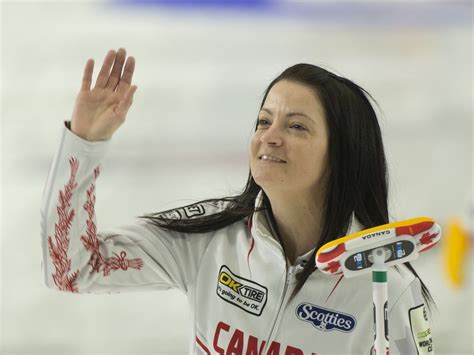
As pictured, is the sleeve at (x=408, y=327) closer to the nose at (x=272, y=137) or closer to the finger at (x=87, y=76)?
the nose at (x=272, y=137)

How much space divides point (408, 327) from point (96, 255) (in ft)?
1.90

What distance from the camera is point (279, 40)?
3533mm

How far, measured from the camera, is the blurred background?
10.2 feet

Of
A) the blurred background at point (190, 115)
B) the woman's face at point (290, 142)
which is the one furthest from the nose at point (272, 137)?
the blurred background at point (190, 115)

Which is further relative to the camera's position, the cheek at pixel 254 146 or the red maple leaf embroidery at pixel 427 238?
the cheek at pixel 254 146

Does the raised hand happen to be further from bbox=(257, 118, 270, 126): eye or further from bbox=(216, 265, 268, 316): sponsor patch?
bbox=(216, 265, 268, 316): sponsor patch

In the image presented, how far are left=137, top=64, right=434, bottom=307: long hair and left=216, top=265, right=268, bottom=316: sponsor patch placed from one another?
0.10m

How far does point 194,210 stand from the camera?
1.69m

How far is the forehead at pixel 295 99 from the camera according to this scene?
1.58 meters

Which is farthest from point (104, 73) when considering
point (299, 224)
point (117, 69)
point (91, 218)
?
point (299, 224)

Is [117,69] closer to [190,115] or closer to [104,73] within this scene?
[104,73]

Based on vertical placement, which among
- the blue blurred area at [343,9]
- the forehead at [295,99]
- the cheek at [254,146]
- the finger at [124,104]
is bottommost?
the cheek at [254,146]

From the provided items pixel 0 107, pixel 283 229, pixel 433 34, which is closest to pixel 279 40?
pixel 433 34

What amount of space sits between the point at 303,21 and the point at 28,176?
1292 millimetres
